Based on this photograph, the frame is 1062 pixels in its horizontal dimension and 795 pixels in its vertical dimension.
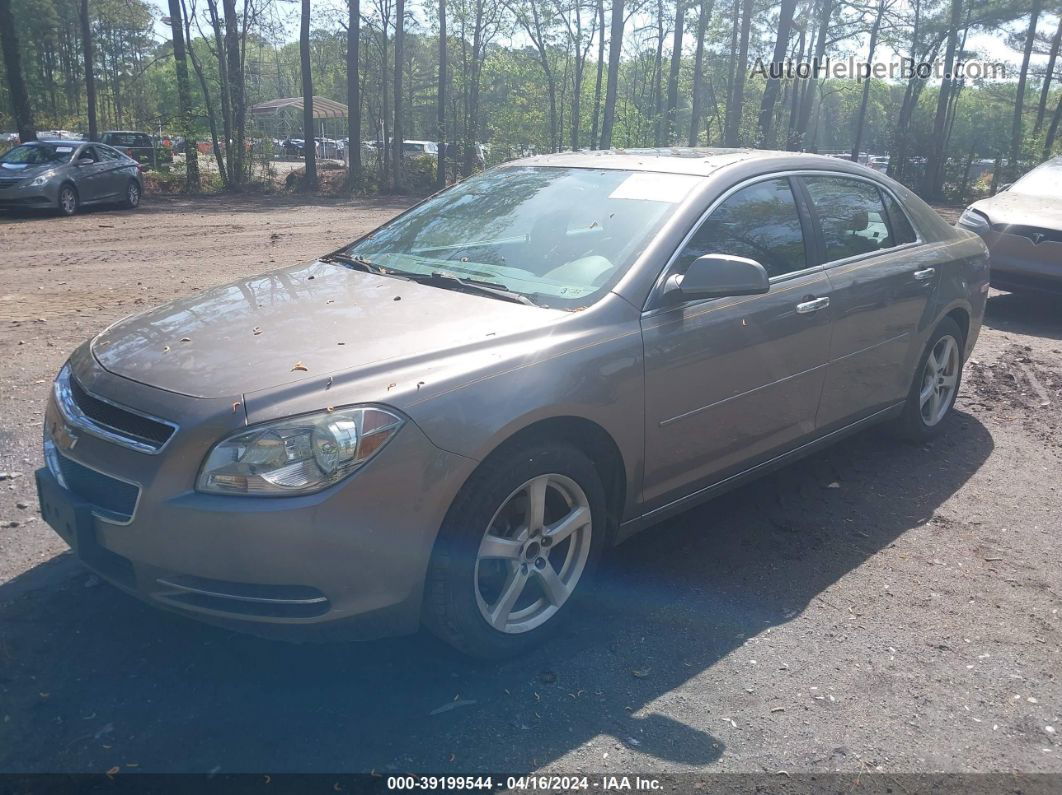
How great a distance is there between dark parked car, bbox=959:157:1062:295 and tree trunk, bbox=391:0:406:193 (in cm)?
2050

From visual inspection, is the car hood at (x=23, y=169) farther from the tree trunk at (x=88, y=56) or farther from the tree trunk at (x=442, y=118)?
the tree trunk at (x=442, y=118)

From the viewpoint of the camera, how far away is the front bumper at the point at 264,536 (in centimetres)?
259

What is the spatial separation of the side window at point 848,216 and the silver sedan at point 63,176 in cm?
1616

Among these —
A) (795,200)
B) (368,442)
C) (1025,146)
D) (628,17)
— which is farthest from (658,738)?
(628,17)

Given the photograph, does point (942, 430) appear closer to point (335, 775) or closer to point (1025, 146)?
point (335, 775)

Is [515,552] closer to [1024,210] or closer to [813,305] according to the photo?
[813,305]

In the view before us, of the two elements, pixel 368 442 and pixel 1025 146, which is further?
pixel 1025 146

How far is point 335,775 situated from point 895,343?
3.70 m

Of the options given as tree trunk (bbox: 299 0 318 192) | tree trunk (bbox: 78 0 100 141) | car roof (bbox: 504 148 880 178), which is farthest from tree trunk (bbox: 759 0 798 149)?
car roof (bbox: 504 148 880 178)

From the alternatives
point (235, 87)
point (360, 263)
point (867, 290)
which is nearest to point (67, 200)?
point (235, 87)

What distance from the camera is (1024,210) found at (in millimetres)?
9719

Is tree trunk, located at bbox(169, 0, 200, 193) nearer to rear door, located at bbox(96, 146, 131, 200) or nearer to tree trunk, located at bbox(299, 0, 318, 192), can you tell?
tree trunk, located at bbox(299, 0, 318, 192)

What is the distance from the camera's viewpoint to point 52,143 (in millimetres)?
17547

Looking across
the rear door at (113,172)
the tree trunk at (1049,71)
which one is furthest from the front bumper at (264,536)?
the tree trunk at (1049,71)
